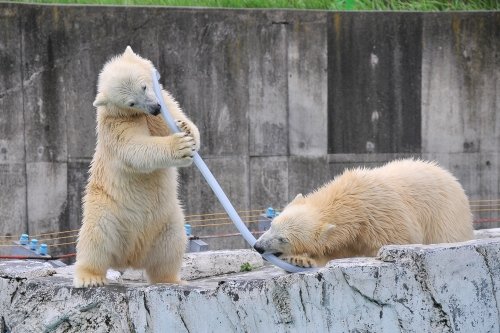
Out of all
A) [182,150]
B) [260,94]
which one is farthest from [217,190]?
[260,94]

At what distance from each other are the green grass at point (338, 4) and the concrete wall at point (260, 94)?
2.04 ft

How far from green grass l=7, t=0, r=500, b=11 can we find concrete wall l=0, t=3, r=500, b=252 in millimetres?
621

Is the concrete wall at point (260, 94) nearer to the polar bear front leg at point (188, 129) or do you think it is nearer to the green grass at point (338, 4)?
the green grass at point (338, 4)

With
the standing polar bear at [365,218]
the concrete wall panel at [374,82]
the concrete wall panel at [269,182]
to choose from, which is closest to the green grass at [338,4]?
the concrete wall panel at [374,82]

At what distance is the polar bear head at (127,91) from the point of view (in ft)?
22.2

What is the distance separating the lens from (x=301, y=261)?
7441 mm

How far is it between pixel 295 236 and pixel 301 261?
7.3 inches

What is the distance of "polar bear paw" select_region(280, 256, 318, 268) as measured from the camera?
24.4 feet

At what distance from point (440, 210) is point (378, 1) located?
7432 millimetres

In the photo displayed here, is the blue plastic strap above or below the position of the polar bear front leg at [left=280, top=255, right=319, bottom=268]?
above

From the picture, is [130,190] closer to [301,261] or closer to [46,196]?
[301,261]

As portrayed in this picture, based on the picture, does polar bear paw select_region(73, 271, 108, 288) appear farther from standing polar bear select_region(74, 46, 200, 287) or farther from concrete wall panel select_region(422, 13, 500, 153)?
concrete wall panel select_region(422, 13, 500, 153)

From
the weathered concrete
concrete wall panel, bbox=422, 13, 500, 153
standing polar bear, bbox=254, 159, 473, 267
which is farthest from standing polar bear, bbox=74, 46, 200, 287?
concrete wall panel, bbox=422, 13, 500, 153

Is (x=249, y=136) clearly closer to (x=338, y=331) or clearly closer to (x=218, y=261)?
(x=218, y=261)
